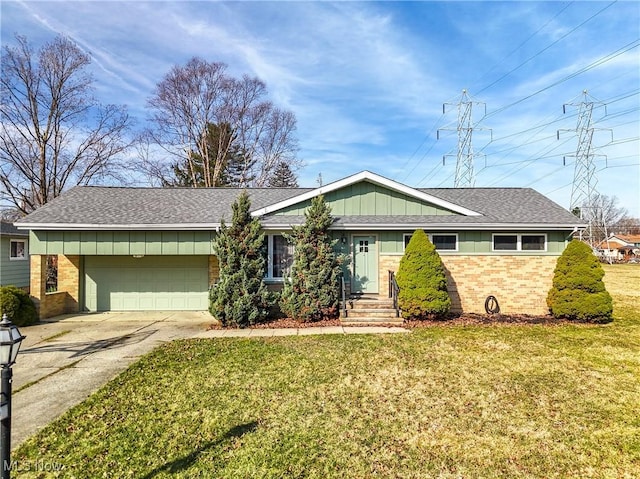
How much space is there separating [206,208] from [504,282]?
10.3m

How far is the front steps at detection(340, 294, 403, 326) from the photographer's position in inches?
383

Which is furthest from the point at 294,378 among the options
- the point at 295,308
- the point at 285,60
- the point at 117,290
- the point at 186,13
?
the point at 285,60

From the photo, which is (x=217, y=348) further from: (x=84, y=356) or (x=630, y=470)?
(x=630, y=470)

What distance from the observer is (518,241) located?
11031 millimetres

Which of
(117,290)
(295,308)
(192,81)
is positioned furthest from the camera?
(192,81)

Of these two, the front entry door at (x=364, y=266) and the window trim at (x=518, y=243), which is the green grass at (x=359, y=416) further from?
the window trim at (x=518, y=243)

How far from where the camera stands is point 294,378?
5801mm

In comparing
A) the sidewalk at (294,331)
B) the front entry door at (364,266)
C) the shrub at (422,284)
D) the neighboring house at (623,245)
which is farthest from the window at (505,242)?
the neighboring house at (623,245)

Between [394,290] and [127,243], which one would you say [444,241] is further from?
[127,243]

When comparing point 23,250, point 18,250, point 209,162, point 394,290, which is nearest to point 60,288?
point 18,250

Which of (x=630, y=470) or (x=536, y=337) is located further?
(x=536, y=337)

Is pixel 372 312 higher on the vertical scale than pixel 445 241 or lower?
lower

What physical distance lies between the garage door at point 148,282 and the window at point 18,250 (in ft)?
20.8

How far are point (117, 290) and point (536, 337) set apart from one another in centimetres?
1287
